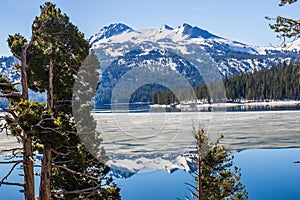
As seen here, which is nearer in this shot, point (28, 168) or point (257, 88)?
point (28, 168)

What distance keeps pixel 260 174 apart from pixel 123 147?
11516 mm

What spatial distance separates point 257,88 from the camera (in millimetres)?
111000

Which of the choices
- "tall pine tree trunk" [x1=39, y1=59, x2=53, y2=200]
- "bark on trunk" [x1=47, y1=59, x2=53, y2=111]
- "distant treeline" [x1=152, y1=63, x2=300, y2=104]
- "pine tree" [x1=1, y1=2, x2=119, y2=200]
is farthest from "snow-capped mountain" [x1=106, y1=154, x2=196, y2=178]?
"distant treeline" [x1=152, y1=63, x2=300, y2=104]

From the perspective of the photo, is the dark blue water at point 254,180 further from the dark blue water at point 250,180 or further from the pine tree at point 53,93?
the pine tree at point 53,93

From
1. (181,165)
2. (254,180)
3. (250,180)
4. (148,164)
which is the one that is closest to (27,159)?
(148,164)

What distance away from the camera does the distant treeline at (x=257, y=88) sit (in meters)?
106

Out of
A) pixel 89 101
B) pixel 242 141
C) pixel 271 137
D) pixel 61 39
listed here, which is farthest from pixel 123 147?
pixel 61 39

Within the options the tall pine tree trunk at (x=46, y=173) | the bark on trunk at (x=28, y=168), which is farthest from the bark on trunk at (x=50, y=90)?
the bark on trunk at (x=28, y=168)

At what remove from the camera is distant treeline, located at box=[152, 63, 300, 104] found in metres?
106

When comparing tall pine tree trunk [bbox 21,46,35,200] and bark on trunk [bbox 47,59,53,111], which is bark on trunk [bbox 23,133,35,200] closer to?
tall pine tree trunk [bbox 21,46,35,200]

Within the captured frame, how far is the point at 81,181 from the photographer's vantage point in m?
10.3

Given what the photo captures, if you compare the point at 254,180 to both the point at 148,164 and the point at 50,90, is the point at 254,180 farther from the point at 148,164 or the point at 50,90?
the point at 50,90

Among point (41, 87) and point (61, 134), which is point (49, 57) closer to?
point (41, 87)

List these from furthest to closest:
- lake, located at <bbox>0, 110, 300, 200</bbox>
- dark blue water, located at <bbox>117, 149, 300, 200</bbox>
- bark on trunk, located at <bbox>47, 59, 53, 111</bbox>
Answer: lake, located at <bbox>0, 110, 300, 200</bbox> < dark blue water, located at <bbox>117, 149, 300, 200</bbox> < bark on trunk, located at <bbox>47, 59, 53, 111</bbox>
